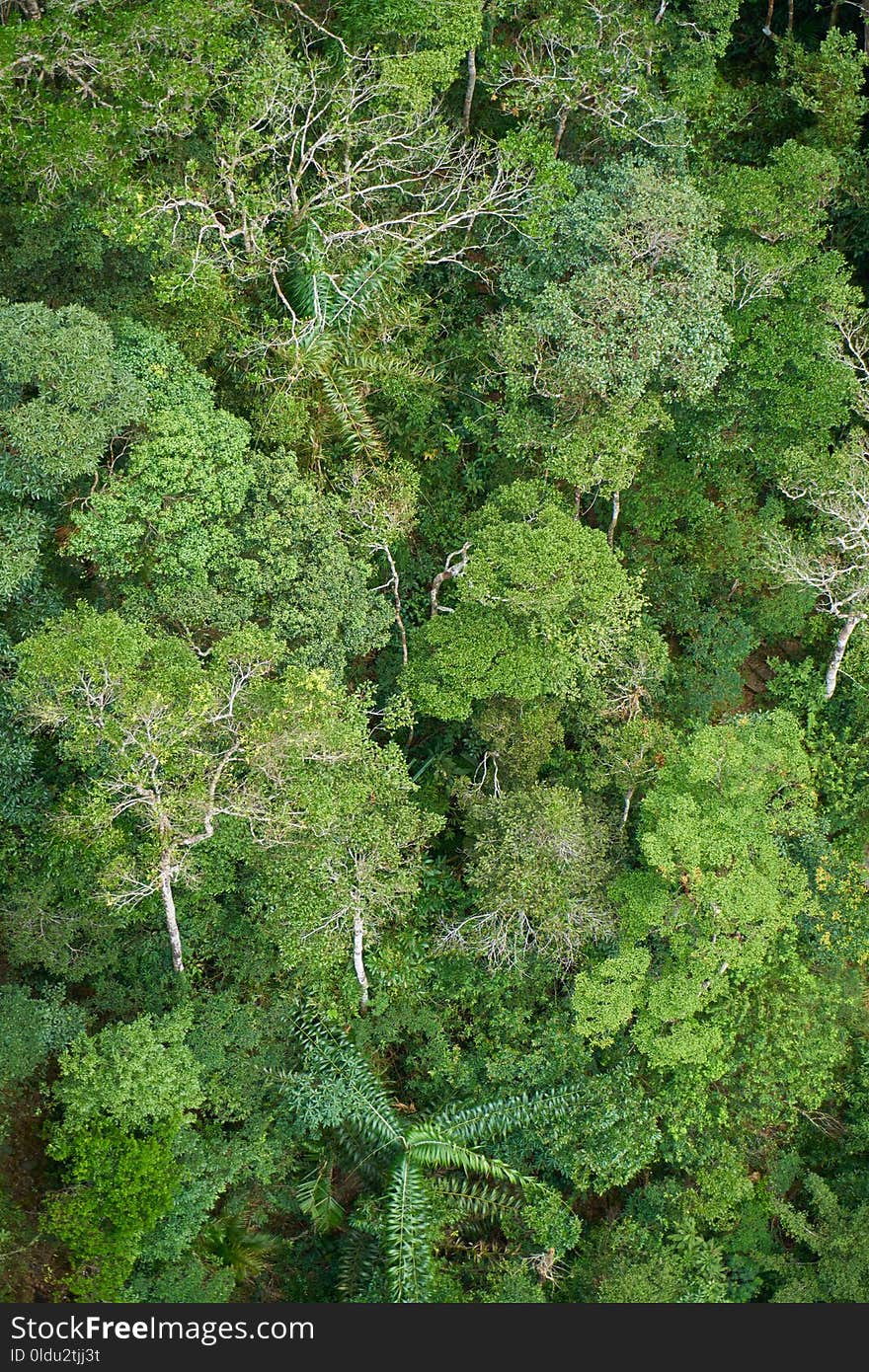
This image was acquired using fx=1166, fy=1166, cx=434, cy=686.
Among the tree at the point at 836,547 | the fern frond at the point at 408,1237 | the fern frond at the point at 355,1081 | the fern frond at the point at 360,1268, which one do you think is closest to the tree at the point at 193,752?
the fern frond at the point at 355,1081

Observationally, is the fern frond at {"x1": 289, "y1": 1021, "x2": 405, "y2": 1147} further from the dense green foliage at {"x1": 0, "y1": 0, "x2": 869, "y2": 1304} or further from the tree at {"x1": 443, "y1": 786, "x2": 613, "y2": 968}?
the tree at {"x1": 443, "y1": 786, "x2": 613, "y2": 968}

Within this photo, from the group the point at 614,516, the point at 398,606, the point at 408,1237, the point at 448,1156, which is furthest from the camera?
the point at 614,516

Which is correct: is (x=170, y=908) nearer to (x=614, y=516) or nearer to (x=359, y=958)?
(x=359, y=958)

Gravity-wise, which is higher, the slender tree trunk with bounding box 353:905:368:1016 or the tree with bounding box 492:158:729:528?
the tree with bounding box 492:158:729:528

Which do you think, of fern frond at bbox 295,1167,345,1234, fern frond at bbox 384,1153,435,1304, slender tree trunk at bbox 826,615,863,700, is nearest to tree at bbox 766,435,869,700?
slender tree trunk at bbox 826,615,863,700

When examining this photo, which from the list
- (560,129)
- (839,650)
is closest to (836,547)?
(839,650)

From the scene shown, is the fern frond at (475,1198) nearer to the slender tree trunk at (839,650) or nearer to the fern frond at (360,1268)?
the fern frond at (360,1268)

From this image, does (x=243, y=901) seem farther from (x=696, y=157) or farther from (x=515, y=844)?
(x=696, y=157)
